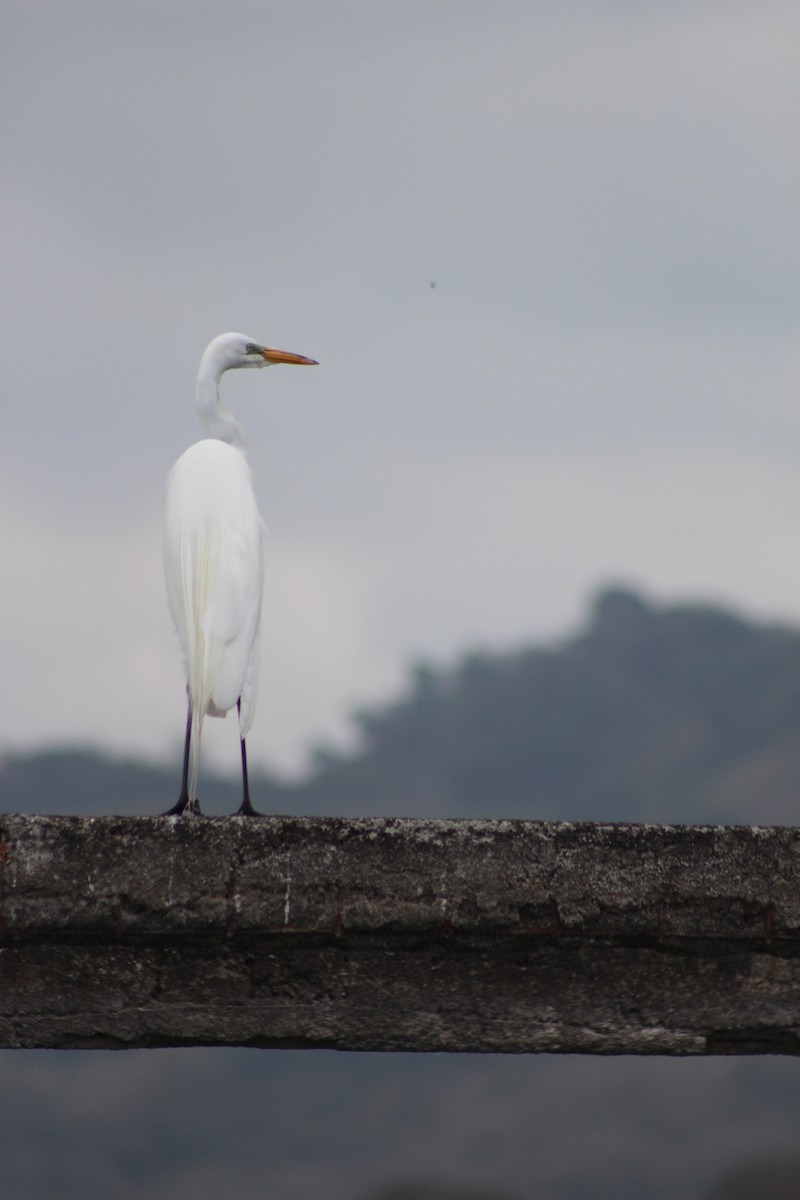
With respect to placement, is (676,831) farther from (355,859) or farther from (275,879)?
(275,879)

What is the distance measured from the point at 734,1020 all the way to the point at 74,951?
5.87 feet

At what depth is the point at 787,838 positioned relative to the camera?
11.2ft

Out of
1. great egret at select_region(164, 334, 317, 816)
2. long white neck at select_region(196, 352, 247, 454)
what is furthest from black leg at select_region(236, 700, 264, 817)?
long white neck at select_region(196, 352, 247, 454)

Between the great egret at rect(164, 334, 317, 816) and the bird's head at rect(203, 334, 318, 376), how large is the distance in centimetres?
78

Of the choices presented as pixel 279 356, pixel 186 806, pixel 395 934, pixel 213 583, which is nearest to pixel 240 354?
pixel 279 356

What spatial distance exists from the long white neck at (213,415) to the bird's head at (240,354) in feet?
0.30

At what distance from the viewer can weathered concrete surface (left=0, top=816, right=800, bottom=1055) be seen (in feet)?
10.7

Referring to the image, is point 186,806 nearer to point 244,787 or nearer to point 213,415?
point 244,787

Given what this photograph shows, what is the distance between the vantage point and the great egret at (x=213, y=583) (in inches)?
195

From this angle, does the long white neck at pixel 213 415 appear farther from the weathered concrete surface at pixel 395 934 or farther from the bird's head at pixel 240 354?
the weathered concrete surface at pixel 395 934

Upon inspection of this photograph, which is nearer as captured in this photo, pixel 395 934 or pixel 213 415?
pixel 395 934

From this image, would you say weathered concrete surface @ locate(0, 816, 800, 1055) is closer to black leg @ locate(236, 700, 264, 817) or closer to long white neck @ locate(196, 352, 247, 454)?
black leg @ locate(236, 700, 264, 817)

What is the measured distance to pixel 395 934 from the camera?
3.29 m

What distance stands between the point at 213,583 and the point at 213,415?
1.39 meters
